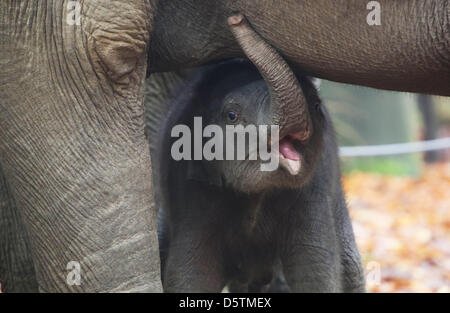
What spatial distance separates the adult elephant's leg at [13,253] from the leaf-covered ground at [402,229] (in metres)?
1.64

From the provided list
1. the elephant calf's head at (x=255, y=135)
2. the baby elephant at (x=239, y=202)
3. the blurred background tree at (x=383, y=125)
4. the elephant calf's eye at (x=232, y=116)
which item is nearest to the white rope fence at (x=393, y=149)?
the blurred background tree at (x=383, y=125)

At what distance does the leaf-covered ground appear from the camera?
17.2 ft

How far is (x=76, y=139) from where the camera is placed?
2551mm

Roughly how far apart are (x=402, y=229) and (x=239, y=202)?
3929 mm

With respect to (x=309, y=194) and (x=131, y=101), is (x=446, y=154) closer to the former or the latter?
(x=309, y=194)

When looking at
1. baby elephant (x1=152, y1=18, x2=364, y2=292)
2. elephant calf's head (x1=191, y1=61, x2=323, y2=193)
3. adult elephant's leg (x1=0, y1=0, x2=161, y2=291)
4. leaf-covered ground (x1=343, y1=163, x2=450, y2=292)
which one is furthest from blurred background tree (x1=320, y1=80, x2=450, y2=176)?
adult elephant's leg (x1=0, y1=0, x2=161, y2=291)

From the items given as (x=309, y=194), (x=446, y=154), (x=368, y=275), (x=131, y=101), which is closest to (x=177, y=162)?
(x=309, y=194)

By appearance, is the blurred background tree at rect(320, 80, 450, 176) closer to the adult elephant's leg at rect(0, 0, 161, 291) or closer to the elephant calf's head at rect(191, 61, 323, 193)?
the elephant calf's head at rect(191, 61, 323, 193)

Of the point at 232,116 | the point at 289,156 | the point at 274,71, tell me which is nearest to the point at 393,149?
the point at 232,116

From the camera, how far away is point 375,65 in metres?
2.64

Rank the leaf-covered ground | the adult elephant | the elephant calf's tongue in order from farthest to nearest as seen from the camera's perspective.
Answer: the leaf-covered ground < the elephant calf's tongue < the adult elephant

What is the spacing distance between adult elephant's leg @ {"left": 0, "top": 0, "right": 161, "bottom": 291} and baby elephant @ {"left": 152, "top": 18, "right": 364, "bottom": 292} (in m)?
0.66

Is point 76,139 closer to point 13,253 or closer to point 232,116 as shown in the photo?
point 232,116

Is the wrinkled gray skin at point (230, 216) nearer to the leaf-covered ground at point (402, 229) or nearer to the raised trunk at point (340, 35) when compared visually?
the raised trunk at point (340, 35)
